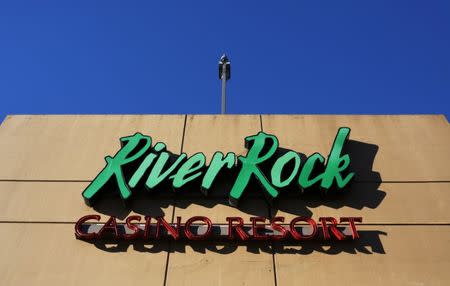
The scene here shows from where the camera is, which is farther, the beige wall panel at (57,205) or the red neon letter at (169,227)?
the beige wall panel at (57,205)

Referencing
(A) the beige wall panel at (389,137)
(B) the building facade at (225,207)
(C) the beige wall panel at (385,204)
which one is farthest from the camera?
(A) the beige wall panel at (389,137)

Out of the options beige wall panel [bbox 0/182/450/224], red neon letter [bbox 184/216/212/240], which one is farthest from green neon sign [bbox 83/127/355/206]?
red neon letter [bbox 184/216/212/240]

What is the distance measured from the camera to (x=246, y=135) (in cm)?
1194

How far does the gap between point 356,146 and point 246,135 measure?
2.66 m

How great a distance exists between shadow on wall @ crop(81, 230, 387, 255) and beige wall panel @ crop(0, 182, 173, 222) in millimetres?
731

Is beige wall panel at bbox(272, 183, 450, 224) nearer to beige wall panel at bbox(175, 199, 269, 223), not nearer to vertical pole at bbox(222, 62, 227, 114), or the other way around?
beige wall panel at bbox(175, 199, 269, 223)

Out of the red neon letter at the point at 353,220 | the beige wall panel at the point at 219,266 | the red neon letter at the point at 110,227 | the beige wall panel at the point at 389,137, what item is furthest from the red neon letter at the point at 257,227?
the red neon letter at the point at 110,227

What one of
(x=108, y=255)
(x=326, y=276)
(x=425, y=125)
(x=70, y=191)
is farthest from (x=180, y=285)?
(x=425, y=125)

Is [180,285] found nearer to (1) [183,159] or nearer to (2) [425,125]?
(1) [183,159]

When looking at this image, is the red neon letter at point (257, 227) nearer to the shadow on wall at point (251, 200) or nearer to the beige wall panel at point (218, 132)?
the shadow on wall at point (251, 200)

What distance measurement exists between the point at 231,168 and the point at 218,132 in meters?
1.55

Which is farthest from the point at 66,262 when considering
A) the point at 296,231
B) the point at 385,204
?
the point at 385,204

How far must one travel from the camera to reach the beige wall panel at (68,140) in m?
11.3

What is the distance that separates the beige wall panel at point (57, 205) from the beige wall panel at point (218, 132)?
5.85 ft
